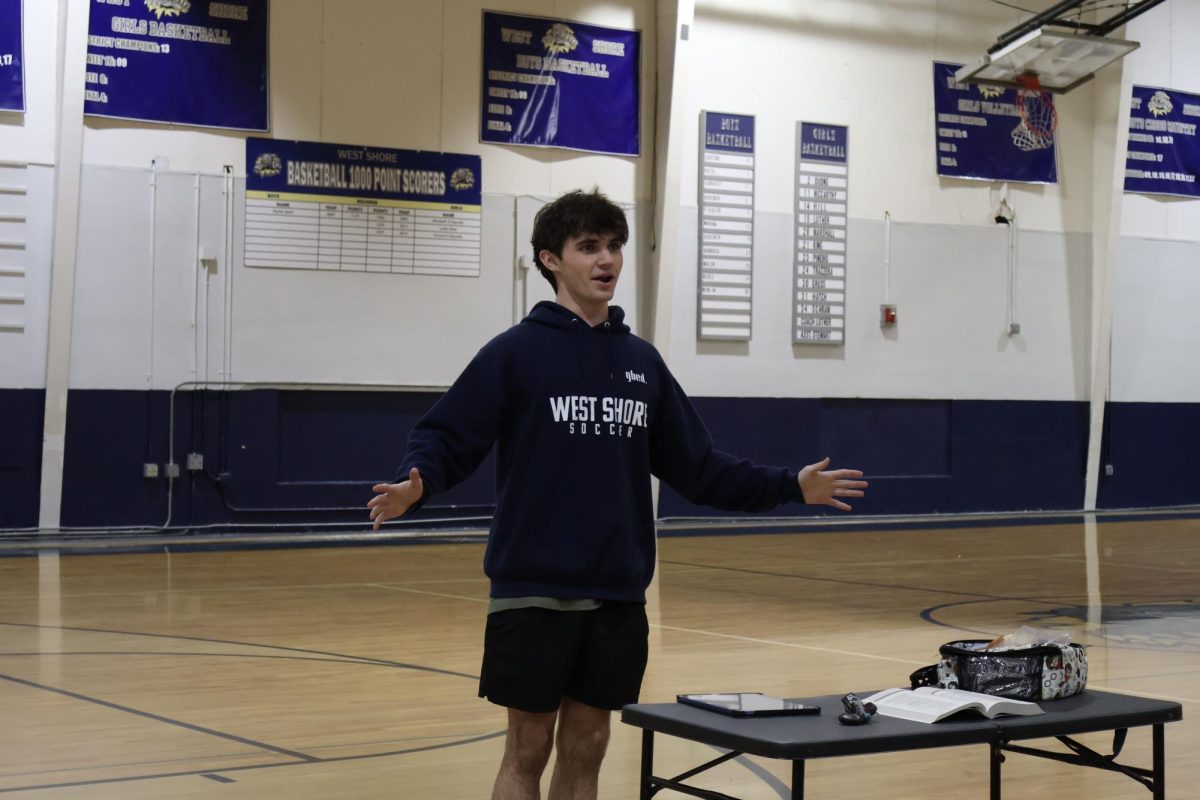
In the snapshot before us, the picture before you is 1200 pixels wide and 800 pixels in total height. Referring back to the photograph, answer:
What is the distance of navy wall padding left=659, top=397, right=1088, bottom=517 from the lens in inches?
539

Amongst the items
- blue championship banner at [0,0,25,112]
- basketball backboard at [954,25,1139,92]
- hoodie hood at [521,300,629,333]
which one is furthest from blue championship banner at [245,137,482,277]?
hoodie hood at [521,300,629,333]

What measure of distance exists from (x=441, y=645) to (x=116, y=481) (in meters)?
5.47

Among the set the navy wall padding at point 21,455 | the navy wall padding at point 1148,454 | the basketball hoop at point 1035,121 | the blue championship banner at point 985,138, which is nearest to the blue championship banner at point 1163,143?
the basketball hoop at point 1035,121

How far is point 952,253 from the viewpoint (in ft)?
47.7

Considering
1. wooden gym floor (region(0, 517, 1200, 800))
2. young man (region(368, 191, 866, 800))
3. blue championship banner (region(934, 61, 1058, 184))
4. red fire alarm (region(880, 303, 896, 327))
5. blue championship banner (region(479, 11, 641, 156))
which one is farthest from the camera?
blue championship banner (region(934, 61, 1058, 184))

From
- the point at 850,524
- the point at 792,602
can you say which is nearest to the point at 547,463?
the point at 792,602

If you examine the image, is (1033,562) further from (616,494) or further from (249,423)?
(616,494)

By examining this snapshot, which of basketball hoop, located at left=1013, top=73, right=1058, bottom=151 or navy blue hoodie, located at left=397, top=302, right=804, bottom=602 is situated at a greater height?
basketball hoop, located at left=1013, top=73, right=1058, bottom=151

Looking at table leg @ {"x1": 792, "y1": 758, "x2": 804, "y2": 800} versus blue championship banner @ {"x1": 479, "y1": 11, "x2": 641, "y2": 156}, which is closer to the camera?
table leg @ {"x1": 792, "y1": 758, "x2": 804, "y2": 800}

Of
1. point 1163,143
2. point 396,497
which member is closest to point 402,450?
point 1163,143

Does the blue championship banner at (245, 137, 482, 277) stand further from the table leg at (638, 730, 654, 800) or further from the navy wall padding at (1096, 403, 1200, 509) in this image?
the table leg at (638, 730, 654, 800)

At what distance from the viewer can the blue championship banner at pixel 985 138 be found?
14492mm

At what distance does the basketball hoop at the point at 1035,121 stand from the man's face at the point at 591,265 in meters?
12.5

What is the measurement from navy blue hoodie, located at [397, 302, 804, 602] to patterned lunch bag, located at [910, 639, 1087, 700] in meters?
0.76
